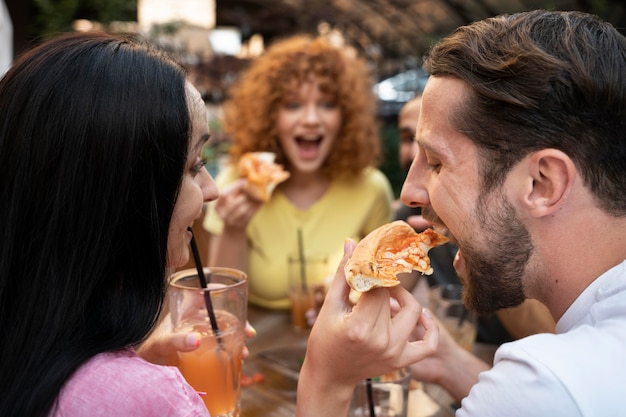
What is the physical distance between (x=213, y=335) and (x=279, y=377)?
1.67 feet

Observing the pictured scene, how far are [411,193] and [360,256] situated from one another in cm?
34

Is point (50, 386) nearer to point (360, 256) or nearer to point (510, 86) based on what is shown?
point (360, 256)

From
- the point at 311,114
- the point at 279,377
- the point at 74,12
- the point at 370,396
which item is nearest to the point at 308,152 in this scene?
the point at 311,114

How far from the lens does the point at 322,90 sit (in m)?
3.50

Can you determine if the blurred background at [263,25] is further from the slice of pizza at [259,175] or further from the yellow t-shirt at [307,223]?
the yellow t-shirt at [307,223]

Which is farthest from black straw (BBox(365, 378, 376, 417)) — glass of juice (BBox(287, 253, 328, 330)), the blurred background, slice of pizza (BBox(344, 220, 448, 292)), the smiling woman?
the blurred background

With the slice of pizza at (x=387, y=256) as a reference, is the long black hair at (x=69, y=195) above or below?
above

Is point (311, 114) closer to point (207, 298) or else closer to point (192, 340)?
point (207, 298)

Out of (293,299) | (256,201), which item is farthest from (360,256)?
(256,201)

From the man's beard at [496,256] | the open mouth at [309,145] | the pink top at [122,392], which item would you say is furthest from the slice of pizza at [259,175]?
the pink top at [122,392]

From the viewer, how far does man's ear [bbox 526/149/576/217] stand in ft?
4.72

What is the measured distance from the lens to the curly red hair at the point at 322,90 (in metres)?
3.51

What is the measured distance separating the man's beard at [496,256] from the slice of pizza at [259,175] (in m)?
1.54

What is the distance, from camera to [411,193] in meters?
1.79
